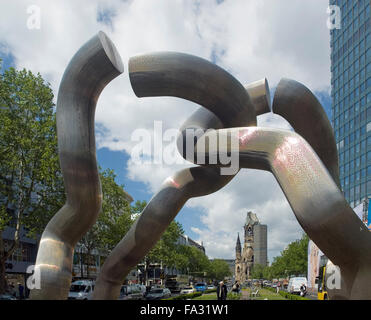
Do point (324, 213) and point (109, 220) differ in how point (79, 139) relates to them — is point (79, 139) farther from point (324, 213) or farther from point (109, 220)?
point (109, 220)

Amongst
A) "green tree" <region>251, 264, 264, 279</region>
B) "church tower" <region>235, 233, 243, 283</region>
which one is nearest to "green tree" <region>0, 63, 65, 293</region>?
"green tree" <region>251, 264, 264, 279</region>

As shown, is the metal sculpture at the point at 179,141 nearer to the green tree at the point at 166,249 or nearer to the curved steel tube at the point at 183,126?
the curved steel tube at the point at 183,126

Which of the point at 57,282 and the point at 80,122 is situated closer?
the point at 57,282

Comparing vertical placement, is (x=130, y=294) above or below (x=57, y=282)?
below

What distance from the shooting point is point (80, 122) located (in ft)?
28.5

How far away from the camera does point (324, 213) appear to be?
5867mm

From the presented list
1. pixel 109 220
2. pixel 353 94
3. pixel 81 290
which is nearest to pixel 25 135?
pixel 81 290

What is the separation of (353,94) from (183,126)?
60239 mm

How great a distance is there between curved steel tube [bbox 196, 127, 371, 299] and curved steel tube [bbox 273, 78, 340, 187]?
7.62ft

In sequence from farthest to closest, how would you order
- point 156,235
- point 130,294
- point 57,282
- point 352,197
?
1. point 352,197
2. point 130,294
3. point 156,235
4. point 57,282

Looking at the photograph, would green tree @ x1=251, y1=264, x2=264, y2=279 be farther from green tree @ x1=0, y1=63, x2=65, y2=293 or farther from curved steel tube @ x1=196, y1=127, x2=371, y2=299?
curved steel tube @ x1=196, y1=127, x2=371, y2=299

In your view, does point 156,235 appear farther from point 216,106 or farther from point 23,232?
point 23,232
